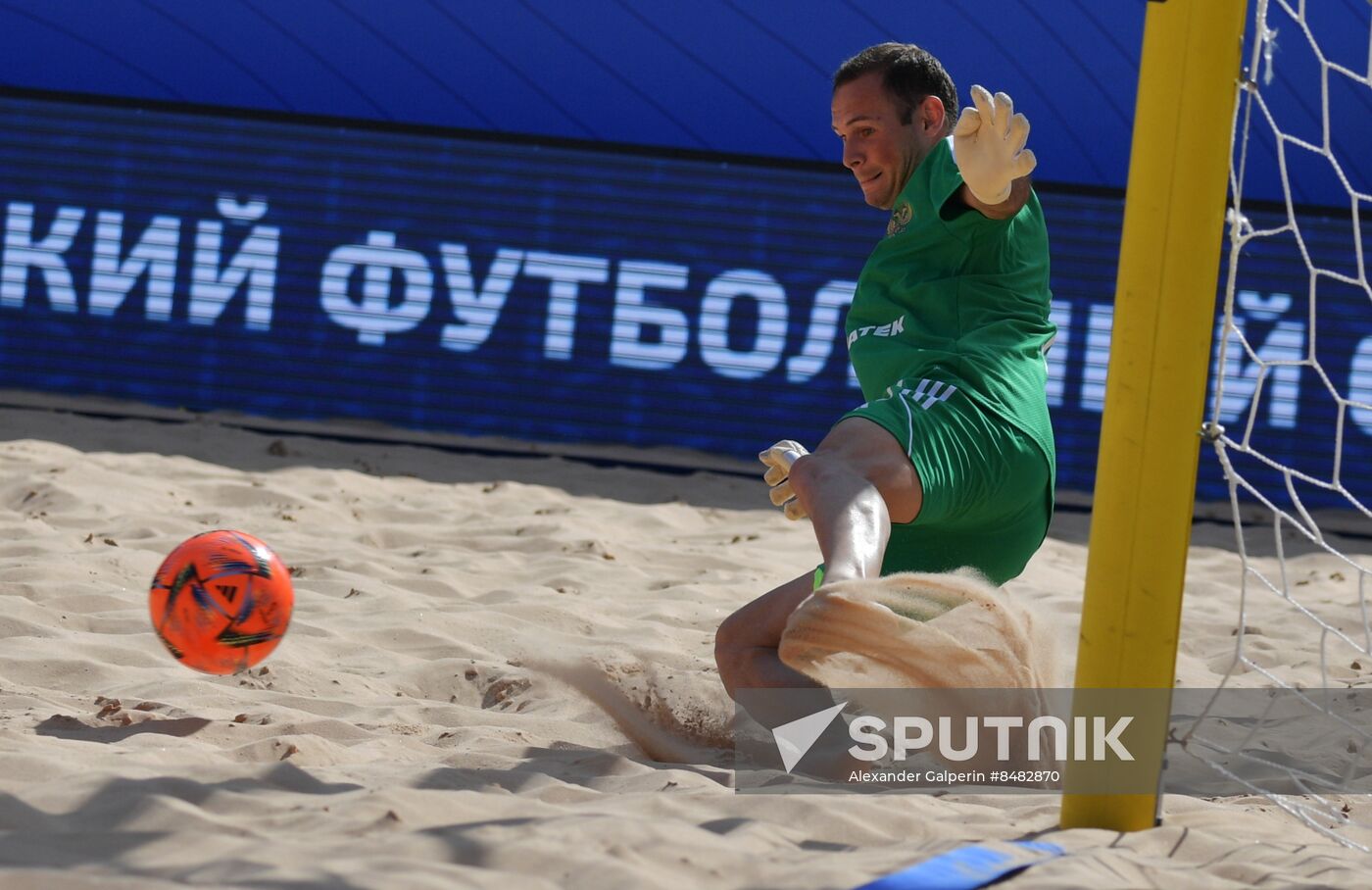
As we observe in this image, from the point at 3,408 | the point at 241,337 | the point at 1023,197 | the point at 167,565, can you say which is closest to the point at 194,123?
the point at 241,337

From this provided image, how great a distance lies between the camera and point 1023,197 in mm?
2986

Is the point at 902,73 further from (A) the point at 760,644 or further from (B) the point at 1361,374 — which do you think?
(B) the point at 1361,374

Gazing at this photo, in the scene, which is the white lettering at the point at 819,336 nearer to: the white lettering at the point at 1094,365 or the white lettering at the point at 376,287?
the white lettering at the point at 1094,365

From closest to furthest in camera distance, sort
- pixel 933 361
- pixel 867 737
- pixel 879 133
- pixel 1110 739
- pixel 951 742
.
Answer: pixel 1110 739 → pixel 951 742 → pixel 933 361 → pixel 867 737 → pixel 879 133

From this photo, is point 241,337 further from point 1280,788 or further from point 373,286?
point 1280,788

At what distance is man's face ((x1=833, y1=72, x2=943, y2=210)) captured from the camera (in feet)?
10.7

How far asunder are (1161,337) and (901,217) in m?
1.02

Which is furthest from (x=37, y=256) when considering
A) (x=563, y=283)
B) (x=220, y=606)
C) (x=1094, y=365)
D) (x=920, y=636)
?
(x=920, y=636)

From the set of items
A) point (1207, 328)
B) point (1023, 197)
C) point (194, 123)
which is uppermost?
point (194, 123)

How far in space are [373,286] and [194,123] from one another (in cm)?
147

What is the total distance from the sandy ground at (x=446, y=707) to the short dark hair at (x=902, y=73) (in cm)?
123

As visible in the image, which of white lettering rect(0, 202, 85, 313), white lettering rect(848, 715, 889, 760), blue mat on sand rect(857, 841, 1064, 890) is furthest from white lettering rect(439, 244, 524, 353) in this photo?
blue mat on sand rect(857, 841, 1064, 890)

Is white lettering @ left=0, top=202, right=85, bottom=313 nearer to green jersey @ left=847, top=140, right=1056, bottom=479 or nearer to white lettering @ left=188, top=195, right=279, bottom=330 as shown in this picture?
white lettering @ left=188, top=195, right=279, bottom=330

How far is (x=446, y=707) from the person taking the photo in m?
3.31
